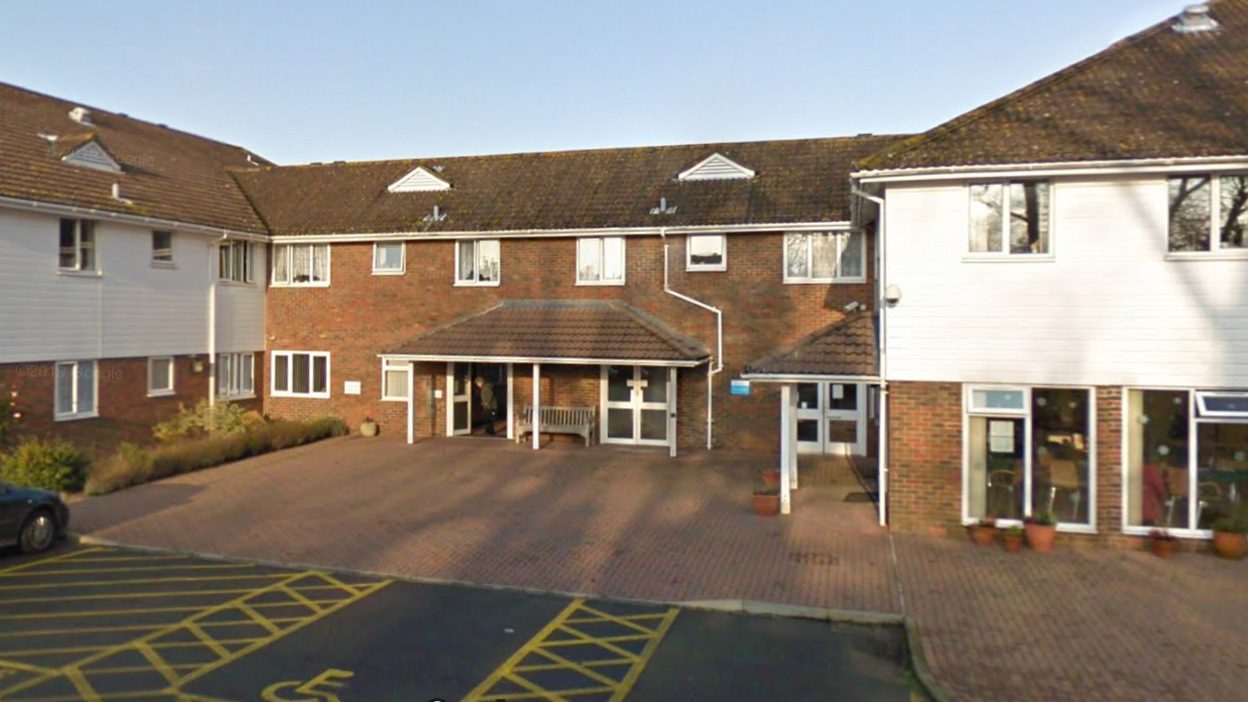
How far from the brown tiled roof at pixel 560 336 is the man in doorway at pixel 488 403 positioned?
2.29m

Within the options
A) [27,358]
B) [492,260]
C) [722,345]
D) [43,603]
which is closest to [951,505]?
[722,345]

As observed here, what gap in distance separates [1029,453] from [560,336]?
1041cm

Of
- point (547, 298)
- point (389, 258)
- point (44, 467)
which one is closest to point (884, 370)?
point (547, 298)

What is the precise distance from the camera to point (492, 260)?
→ 21.4 m

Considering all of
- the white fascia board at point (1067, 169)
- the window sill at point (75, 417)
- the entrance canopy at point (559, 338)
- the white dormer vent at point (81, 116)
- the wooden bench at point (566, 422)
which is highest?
the white dormer vent at point (81, 116)

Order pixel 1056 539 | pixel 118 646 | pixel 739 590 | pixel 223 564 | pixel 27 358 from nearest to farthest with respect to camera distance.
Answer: pixel 118 646 < pixel 739 590 < pixel 223 564 < pixel 1056 539 < pixel 27 358

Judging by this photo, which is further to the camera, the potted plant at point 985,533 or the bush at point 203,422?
the bush at point 203,422

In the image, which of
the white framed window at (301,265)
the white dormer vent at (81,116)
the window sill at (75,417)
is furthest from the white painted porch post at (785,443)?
the white dormer vent at (81,116)

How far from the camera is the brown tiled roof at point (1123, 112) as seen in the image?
11172 millimetres

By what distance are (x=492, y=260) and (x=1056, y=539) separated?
14.6 meters

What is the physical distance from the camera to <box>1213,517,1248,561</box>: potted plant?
35.0 feet

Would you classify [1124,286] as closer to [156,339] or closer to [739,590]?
[739,590]

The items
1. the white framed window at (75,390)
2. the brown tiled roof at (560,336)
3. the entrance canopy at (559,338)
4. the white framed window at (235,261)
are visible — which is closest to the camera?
the white framed window at (75,390)

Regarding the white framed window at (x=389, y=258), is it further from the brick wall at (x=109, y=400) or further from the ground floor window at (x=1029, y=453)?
the ground floor window at (x=1029, y=453)
